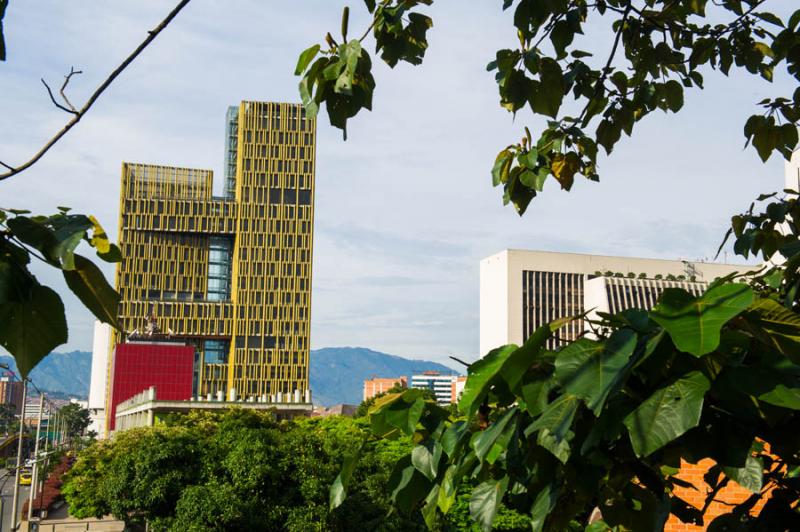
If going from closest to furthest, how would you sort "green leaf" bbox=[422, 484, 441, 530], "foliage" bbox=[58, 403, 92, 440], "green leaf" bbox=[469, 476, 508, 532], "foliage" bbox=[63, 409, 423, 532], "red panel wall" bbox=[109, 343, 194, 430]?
"green leaf" bbox=[469, 476, 508, 532]
"green leaf" bbox=[422, 484, 441, 530]
"foliage" bbox=[63, 409, 423, 532]
"red panel wall" bbox=[109, 343, 194, 430]
"foliage" bbox=[58, 403, 92, 440]

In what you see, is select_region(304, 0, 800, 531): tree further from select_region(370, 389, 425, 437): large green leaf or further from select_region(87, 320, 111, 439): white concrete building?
select_region(87, 320, 111, 439): white concrete building

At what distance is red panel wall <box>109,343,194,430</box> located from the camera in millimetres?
82500

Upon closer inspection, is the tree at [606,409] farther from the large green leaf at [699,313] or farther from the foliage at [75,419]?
the foliage at [75,419]

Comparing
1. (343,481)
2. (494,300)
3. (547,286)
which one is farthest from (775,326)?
(494,300)

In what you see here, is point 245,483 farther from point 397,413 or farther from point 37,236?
point 37,236

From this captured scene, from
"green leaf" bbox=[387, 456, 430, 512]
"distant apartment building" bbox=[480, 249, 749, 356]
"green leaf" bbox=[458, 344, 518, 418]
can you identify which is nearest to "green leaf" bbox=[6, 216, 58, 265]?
"green leaf" bbox=[458, 344, 518, 418]

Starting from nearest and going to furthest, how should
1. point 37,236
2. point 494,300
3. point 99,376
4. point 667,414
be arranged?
1. point 37,236
2. point 667,414
3. point 494,300
4. point 99,376

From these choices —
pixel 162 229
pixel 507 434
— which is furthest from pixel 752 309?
pixel 162 229

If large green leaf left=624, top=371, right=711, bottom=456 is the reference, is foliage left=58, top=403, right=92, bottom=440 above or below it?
below

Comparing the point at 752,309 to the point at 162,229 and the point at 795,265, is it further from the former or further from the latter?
the point at 162,229

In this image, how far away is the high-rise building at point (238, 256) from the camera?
10662 cm

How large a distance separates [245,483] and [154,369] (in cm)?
6280

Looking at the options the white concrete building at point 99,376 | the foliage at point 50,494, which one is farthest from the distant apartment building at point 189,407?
the white concrete building at point 99,376

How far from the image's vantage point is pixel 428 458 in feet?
6.24
